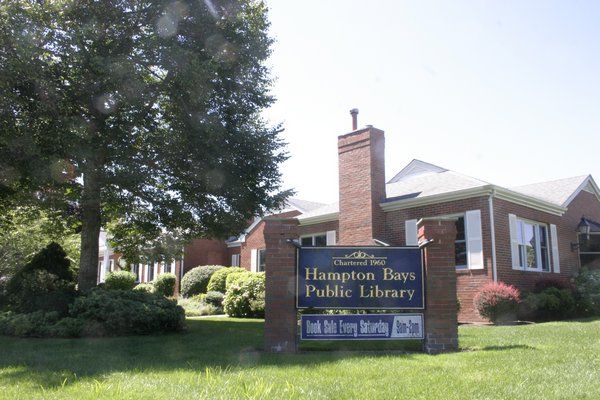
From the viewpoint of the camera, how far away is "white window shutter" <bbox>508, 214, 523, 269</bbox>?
16000 millimetres

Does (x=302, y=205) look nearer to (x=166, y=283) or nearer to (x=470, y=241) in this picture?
(x=166, y=283)

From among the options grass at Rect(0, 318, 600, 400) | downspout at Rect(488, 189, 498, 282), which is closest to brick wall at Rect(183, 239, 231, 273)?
downspout at Rect(488, 189, 498, 282)

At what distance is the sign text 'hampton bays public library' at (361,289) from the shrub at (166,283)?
2203cm

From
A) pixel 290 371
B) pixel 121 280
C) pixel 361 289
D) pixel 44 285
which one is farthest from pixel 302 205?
pixel 290 371

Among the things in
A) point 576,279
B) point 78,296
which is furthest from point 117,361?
point 576,279

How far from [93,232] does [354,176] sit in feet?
29.4

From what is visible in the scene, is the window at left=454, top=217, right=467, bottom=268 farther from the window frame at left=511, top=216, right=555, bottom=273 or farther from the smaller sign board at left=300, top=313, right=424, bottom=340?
the smaller sign board at left=300, top=313, right=424, bottom=340

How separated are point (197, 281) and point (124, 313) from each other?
49.8 ft

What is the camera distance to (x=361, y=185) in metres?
18.4

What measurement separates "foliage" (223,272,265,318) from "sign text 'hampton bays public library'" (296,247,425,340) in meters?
8.34

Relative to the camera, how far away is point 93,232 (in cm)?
1335

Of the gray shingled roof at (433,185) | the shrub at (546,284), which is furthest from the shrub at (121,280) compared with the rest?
the shrub at (546,284)

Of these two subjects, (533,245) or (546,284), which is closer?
(546,284)

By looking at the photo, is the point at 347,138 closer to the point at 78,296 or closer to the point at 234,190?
the point at 234,190
